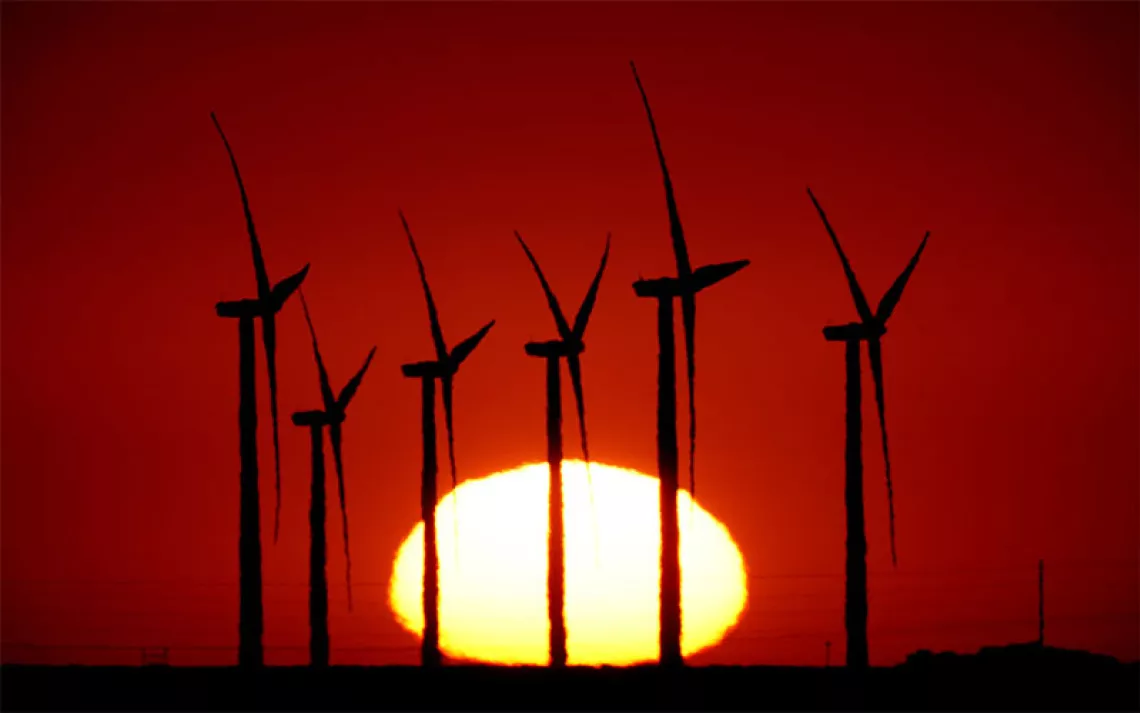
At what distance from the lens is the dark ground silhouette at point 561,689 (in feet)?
182

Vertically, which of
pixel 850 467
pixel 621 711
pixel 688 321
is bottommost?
pixel 621 711

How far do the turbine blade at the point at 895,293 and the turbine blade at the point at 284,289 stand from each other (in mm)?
22253

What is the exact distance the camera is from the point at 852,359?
75875mm

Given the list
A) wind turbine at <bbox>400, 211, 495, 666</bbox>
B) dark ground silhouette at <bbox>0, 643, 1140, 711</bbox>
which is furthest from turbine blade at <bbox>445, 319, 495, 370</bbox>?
dark ground silhouette at <bbox>0, 643, 1140, 711</bbox>

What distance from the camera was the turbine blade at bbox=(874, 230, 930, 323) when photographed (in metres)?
76.0

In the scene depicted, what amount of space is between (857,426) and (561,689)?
2125 cm

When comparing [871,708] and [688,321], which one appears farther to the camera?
[688,321]

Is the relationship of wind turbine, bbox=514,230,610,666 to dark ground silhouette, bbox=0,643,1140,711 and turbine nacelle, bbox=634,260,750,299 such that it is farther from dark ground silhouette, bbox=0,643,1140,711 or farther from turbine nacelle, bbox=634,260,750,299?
dark ground silhouette, bbox=0,643,1140,711

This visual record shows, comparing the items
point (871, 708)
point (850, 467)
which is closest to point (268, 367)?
point (850, 467)

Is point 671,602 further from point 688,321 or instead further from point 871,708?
point 871,708

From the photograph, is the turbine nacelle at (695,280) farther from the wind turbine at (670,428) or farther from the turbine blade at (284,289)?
the turbine blade at (284,289)

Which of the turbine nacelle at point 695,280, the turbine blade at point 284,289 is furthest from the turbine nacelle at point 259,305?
the turbine nacelle at point 695,280

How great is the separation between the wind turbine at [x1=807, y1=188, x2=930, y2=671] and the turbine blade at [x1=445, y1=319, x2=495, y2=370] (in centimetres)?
1710

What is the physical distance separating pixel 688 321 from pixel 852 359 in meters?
8.15
